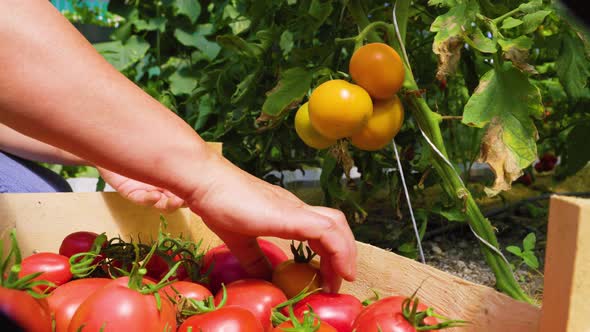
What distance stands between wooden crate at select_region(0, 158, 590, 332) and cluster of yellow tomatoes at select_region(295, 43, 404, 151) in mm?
265

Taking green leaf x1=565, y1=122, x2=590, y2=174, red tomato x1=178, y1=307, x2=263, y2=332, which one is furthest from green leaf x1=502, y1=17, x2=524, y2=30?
green leaf x1=565, y1=122, x2=590, y2=174

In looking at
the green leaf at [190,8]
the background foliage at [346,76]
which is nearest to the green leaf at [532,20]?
the background foliage at [346,76]

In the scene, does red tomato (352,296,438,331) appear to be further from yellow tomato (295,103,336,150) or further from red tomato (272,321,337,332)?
yellow tomato (295,103,336,150)

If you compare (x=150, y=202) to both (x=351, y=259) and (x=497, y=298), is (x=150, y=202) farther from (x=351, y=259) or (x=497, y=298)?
(x=497, y=298)

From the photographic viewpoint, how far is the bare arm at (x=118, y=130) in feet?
2.50

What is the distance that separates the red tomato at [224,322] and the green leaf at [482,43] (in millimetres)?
642

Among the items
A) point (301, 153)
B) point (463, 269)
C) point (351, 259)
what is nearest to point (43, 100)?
point (351, 259)

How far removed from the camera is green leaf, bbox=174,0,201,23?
2.57m

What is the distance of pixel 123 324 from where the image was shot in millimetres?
814

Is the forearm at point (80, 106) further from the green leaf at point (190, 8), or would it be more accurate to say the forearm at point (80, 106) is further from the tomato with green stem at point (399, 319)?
the green leaf at point (190, 8)

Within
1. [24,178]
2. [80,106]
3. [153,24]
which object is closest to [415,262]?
[80,106]

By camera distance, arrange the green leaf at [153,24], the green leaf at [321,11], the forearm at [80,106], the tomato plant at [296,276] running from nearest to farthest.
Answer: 1. the forearm at [80,106]
2. the tomato plant at [296,276]
3. the green leaf at [321,11]
4. the green leaf at [153,24]

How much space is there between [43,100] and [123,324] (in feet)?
1.00

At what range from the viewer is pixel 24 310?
28.3 inches
